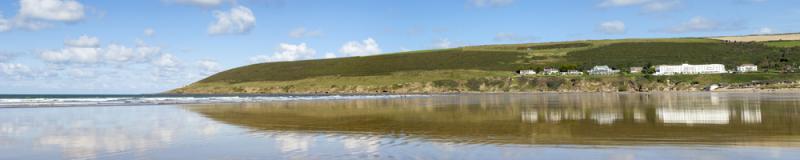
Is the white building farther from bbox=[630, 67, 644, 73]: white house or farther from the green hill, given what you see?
A: the green hill

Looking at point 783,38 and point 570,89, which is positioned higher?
point 783,38

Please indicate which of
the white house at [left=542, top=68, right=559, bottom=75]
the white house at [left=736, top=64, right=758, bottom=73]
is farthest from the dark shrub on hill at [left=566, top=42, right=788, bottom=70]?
the white house at [left=542, top=68, right=559, bottom=75]

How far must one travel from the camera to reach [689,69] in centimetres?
15162

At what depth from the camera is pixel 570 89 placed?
135 m

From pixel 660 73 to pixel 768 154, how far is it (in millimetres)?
148737

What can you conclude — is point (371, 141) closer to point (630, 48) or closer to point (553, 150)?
point (553, 150)

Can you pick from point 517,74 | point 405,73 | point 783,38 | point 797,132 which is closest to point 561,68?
point 517,74

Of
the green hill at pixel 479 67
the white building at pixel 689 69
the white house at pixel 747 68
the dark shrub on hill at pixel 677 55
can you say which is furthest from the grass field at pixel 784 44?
the white building at pixel 689 69

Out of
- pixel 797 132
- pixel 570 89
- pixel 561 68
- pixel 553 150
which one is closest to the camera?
pixel 553 150

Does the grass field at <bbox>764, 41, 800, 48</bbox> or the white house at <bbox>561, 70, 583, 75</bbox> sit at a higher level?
the grass field at <bbox>764, 41, 800, 48</bbox>

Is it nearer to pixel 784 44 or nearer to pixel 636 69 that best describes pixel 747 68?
pixel 636 69

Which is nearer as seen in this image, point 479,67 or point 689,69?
point 689,69

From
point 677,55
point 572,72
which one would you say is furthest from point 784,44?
point 572,72

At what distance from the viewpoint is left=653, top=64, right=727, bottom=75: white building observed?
490 feet
